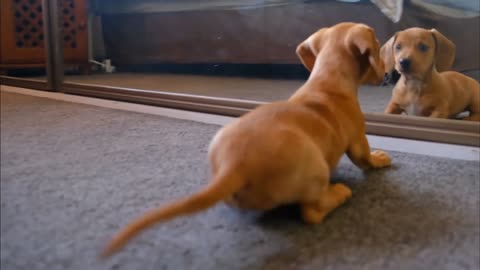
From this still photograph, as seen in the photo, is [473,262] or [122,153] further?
[122,153]

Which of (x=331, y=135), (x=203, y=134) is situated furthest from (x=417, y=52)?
(x=331, y=135)

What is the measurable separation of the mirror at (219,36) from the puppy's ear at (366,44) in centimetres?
71

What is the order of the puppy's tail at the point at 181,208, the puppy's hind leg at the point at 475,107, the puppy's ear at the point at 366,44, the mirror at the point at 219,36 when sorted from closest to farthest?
the puppy's tail at the point at 181,208 → the puppy's ear at the point at 366,44 → the puppy's hind leg at the point at 475,107 → the mirror at the point at 219,36

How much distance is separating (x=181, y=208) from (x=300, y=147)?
0.65 ft

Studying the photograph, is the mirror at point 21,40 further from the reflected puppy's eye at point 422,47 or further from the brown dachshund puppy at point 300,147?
the brown dachshund puppy at point 300,147

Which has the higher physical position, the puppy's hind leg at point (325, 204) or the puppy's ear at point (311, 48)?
the puppy's ear at point (311, 48)

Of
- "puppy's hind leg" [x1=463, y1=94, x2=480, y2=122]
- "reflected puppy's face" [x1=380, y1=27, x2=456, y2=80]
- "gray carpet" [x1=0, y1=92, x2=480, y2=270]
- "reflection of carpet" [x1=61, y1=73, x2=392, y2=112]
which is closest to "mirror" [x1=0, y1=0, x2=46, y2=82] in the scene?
"reflection of carpet" [x1=61, y1=73, x2=392, y2=112]

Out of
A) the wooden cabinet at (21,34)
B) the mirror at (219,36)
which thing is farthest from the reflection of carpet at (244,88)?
the wooden cabinet at (21,34)

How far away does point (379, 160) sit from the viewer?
0.90 meters

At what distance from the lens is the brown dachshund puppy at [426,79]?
1.33 metres

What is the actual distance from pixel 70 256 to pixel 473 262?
0.45 meters

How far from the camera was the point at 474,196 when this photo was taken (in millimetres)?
753

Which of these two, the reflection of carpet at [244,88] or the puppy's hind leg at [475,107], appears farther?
the reflection of carpet at [244,88]

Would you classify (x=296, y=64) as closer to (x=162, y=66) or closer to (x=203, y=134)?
(x=162, y=66)
